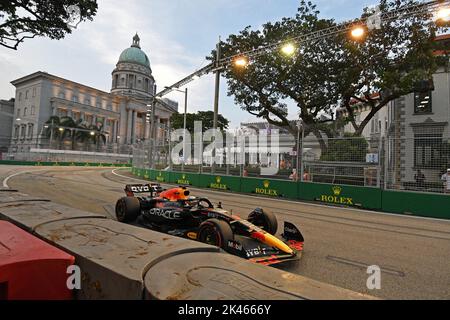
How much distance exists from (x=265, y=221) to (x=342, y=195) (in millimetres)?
7816

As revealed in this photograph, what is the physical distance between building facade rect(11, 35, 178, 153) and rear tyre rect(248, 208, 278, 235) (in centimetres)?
5634

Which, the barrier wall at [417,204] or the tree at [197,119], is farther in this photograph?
the tree at [197,119]

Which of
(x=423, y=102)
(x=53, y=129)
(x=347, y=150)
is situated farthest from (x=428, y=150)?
(x=53, y=129)

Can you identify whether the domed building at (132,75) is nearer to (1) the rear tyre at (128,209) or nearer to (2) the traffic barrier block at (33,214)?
(1) the rear tyre at (128,209)

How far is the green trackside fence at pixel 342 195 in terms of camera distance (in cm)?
1016

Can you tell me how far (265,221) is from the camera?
5363mm

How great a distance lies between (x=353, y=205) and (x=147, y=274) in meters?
11.3

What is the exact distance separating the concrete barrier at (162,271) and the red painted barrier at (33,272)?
18 cm

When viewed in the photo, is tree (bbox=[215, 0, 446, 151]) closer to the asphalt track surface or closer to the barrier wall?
the barrier wall

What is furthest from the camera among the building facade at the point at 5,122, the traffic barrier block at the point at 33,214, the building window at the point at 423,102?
the building facade at the point at 5,122

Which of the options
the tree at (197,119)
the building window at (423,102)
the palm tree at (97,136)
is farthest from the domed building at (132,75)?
the building window at (423,102)
